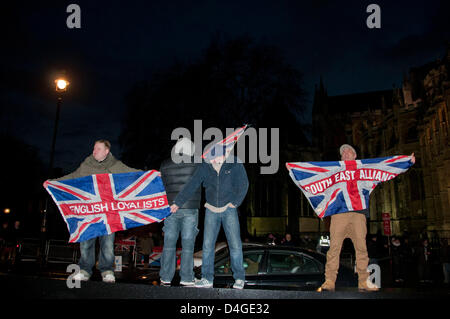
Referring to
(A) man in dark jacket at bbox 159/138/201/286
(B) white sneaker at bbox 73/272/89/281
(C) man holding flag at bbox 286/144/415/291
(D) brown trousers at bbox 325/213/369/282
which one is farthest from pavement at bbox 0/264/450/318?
(C) man holding flag at bbox 286/144/415/291

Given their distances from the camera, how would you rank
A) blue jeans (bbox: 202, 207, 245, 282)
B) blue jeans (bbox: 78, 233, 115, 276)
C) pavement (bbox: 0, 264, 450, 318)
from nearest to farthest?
pavement (bbox: 0, 264, 450, 318)
blue jeans (bbox: 202, 207, 245, 282)
blue jeans (bbox: 78, 233, 115, 276)

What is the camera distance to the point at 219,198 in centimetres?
489

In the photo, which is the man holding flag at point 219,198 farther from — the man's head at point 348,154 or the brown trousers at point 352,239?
the man's head at point 348,154

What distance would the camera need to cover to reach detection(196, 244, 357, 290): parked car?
239 inches

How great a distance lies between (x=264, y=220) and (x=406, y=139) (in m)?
22.8

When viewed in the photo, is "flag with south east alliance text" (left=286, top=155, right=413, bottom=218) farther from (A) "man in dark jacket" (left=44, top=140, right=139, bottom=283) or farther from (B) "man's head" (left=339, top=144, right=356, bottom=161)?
(A) "man in dark jacket" (left=44, top=140, right=139, bottom=283)

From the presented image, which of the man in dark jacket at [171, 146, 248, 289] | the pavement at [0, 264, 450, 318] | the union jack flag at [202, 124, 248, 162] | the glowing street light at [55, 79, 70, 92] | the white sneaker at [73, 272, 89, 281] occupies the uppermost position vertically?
the glowing street light at [55, 79, 70, 92]

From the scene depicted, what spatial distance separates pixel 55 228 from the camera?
111 feet

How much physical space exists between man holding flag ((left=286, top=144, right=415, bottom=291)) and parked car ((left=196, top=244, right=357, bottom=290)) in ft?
3.65

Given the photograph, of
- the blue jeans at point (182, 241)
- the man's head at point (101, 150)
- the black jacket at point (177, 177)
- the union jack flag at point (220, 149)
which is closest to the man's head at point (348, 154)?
the union jack flag at point (220, 149)

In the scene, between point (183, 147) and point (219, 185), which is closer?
point (219, 185)

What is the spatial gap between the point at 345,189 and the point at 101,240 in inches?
149
